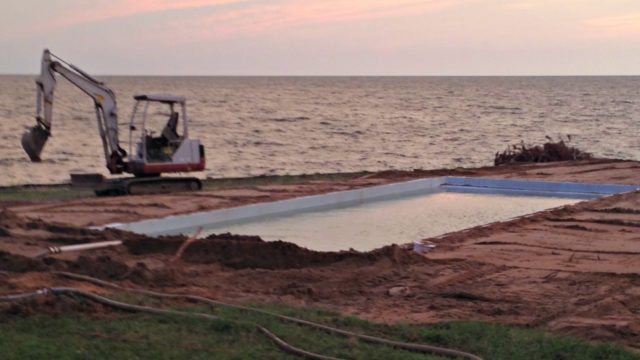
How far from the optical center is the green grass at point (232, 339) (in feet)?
20.0

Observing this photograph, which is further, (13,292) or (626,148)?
(626,148)

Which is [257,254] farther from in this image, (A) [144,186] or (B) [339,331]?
(A) [144,186]

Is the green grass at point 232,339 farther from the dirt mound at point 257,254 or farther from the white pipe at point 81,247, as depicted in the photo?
the white pipe at point 81,247

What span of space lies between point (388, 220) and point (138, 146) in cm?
537

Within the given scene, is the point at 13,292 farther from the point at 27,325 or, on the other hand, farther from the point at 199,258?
the point at 199,258

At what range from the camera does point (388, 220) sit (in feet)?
45.8

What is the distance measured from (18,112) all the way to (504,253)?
55.4 metres

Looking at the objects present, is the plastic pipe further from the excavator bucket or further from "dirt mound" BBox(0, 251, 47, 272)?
the excavator bucket

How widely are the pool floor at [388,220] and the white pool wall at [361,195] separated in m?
0.24

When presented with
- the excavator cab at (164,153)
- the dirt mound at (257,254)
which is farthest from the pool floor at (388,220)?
the excavator cab at (164,153)

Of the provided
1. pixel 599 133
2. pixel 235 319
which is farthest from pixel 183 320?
pixel 599 133

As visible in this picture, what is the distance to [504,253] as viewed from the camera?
10.4 metres

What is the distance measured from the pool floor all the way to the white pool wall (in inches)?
9.5

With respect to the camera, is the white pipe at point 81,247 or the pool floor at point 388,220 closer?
the white pipe at point 81,247
